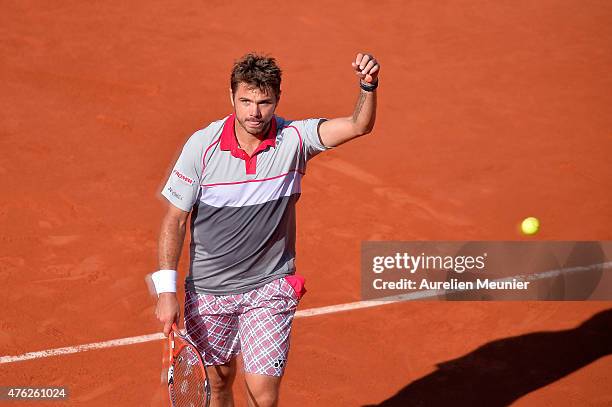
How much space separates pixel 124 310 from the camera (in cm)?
772

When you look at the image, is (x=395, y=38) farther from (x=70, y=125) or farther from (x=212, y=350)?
(x=212, y=350)

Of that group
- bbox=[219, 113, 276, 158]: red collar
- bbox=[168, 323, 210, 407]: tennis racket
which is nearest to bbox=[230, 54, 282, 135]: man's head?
Answer: bbox=[219, 113, 276, 158]: red collar

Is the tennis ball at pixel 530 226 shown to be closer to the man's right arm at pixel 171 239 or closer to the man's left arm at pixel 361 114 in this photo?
the man's left arm at pixel 361 114

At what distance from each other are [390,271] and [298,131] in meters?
3.75

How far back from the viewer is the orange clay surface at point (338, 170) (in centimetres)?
723


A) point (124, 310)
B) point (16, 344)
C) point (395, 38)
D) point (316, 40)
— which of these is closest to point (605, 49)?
point (395, 38)

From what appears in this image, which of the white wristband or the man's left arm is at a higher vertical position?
the man's left arm

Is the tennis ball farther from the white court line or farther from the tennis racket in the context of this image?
the tennis racket

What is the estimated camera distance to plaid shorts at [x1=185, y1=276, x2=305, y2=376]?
16.6 ft

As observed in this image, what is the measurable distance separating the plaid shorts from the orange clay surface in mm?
1696

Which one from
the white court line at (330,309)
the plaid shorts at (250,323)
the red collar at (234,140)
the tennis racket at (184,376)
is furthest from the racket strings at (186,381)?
the white court line at (330,309)

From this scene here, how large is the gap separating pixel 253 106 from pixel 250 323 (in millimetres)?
1256

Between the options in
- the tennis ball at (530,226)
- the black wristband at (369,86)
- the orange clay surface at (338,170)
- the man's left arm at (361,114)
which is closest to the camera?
the man's left arm at (361,114)

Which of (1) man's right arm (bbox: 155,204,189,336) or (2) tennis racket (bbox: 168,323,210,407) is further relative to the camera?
(1) man's right arm (bbox: 155,204,189,336)
